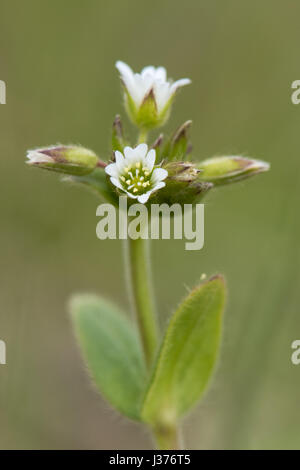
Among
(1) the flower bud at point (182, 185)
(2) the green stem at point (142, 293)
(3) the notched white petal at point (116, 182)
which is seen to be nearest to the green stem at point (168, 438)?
(2) the green stem at point (142, 293)

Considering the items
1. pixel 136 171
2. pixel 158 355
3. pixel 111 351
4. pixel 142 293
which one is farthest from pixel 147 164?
pixel 111 351

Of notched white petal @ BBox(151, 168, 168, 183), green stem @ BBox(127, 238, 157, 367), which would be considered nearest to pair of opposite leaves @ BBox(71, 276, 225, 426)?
green stem @ BBox(127, 238, 157, 367)

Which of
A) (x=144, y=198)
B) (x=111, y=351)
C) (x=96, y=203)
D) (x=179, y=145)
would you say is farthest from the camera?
(x=96, y=203)

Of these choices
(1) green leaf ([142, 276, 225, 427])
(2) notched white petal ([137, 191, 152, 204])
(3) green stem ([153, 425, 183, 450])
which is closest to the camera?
(2) notched white petal ([137, 191, 152, 204])

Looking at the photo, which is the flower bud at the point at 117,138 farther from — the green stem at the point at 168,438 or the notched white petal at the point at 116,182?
the green stem at the point at 168,438

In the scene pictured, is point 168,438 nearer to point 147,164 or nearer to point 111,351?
point 111,351

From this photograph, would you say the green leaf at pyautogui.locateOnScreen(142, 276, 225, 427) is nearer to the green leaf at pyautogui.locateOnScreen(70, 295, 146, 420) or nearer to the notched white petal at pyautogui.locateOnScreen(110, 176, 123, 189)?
the green leaf at pyautogui.locateOnScreen(70, 295, 146, 420)

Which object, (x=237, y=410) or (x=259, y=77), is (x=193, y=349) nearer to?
(x=237, y=410)
